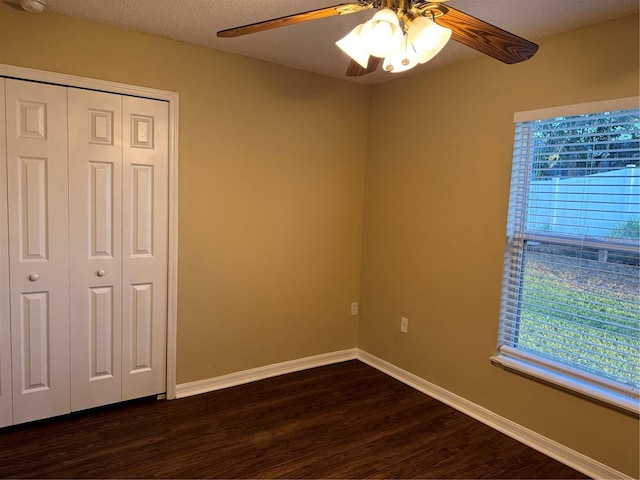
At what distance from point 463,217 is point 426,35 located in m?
1.72

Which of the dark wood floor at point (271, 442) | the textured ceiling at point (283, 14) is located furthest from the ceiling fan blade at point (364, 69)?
the dark wood floor at point (271, 442)

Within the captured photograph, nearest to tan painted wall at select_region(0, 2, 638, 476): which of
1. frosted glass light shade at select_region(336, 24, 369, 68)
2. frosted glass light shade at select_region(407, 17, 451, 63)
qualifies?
frosted glass light shade at select_region(407, 17, 451, 63)

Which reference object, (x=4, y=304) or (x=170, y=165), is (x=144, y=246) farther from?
(x=4, y=304)

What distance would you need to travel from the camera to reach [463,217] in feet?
9.83

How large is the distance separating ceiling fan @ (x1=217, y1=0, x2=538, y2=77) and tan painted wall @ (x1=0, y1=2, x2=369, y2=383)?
4.52 ft

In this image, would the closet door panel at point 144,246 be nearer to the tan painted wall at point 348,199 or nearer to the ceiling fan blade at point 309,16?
the tan painted wall at point 348,199

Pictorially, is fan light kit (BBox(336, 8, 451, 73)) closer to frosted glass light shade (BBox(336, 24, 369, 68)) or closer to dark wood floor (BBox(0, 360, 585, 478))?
frosted glass light shade (BBox(336, 24, 369, 68))

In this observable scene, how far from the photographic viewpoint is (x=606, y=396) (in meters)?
2.29

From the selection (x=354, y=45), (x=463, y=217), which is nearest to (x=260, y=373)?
(x=463, y=217)

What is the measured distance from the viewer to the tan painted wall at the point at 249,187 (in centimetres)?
268

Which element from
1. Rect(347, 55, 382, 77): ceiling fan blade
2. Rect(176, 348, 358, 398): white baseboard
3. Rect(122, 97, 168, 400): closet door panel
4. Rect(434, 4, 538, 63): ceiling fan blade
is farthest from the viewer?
Rect(176, 348, 358, 398): white baseboard

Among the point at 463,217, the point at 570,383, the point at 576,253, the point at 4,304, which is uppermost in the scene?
the point at 463,217

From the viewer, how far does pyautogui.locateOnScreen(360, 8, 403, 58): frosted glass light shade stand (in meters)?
1.38

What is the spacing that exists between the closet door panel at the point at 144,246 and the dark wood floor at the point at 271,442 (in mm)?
268
